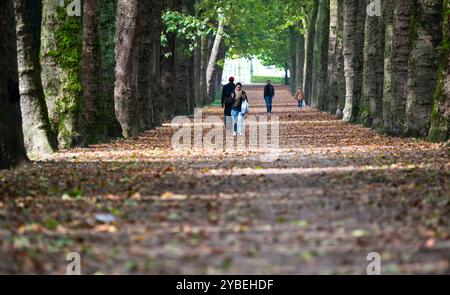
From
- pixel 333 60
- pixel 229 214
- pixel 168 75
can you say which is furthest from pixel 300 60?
pixel 229 214

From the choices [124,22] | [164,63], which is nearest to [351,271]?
[124,22]

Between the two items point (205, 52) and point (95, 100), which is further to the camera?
point (205, 52)

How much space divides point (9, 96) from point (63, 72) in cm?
693

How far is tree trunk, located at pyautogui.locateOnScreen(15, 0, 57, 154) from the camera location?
23359mm

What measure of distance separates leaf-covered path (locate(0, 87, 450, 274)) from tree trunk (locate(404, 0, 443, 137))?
577cm

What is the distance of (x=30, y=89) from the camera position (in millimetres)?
23906

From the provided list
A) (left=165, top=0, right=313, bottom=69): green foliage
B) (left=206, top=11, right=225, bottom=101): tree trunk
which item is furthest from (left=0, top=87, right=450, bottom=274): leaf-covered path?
(left=206, top=11, right=225, bottom=101): tree trunk

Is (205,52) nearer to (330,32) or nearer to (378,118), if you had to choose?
(330,32)

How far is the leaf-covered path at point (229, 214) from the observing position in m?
10.2

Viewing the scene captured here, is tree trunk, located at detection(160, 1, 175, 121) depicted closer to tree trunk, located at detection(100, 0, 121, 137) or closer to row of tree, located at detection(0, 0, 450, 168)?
row of tree, located at detection(0, 0, 450, 168)

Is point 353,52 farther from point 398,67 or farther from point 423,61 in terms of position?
point 423,61

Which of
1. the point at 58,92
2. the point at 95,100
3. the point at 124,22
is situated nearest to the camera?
the point at 58,92

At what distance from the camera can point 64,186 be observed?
17188 millimetres

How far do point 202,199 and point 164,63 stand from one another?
32.3 meters
